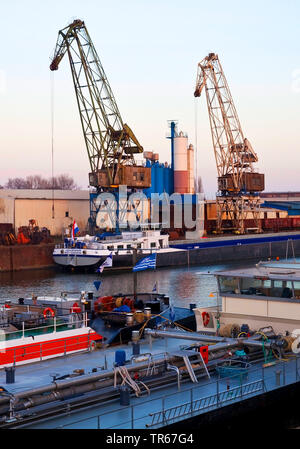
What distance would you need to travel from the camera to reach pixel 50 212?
6297 cm

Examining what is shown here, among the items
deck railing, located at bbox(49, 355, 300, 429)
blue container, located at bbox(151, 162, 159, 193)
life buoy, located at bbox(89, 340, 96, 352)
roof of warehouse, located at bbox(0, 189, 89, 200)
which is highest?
blue container, located at bbox(151, 162, 159, 193)

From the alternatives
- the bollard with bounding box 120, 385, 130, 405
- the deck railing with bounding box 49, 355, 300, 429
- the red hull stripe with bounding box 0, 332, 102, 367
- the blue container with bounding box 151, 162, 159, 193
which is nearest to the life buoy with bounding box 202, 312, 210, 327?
the red hull stripe with bounding box 0, 332, 102, 367

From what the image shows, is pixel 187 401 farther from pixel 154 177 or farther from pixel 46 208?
pixel 154 177

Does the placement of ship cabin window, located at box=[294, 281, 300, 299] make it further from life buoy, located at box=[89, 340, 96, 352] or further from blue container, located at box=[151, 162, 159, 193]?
blue container, located at box=[151, 162, 159, 193]

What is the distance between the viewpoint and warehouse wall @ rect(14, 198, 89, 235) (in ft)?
199

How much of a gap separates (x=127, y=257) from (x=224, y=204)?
88.8 feet

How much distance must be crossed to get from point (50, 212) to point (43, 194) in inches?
124

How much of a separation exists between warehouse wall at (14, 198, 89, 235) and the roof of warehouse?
61 centimetres

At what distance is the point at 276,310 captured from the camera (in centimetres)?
1441

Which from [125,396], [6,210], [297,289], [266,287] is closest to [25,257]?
[6,210]

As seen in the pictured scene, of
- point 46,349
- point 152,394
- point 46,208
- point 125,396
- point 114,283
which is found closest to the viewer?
point 125,396

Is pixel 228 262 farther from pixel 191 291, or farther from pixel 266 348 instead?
pixel 266 348
